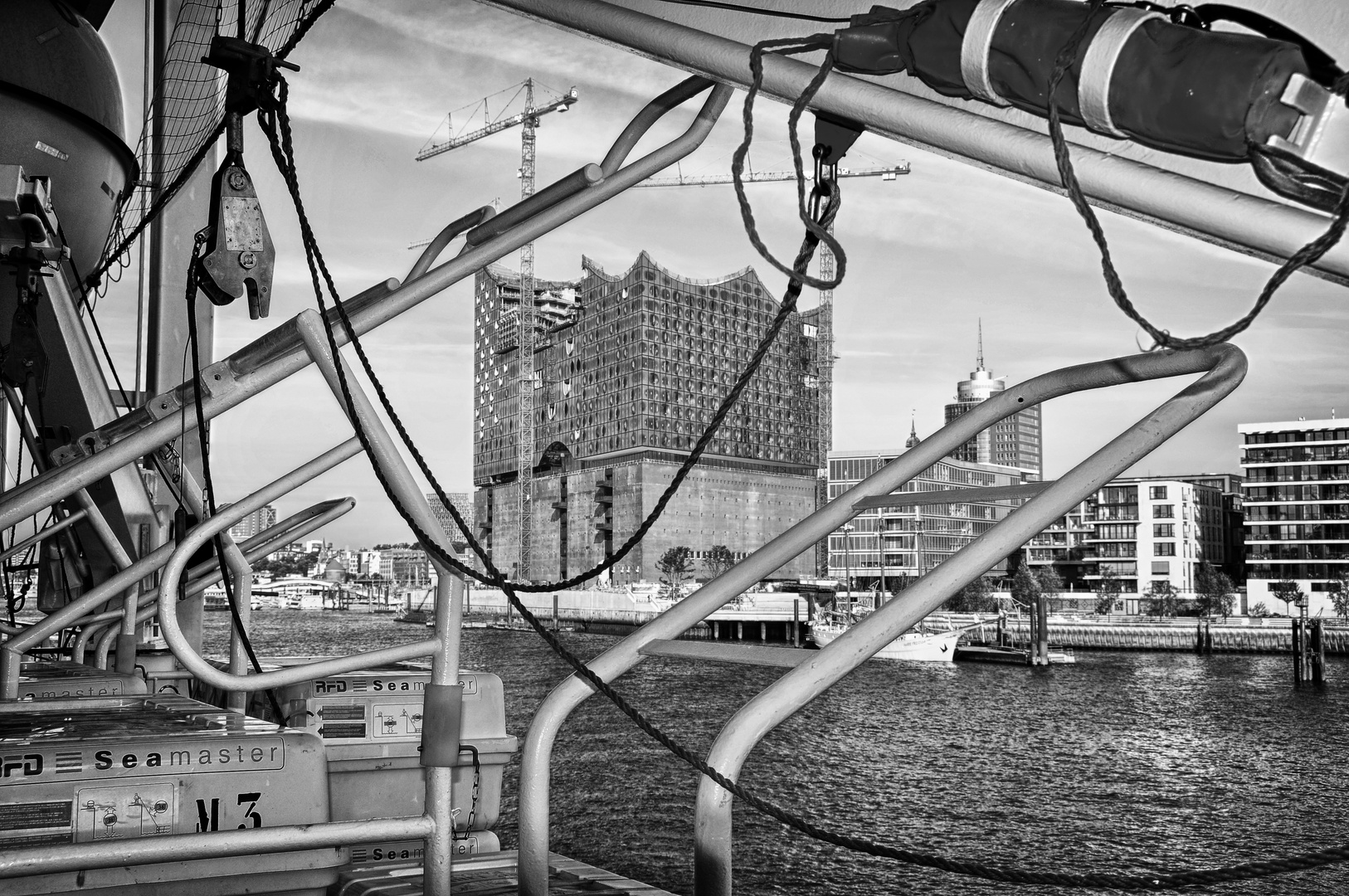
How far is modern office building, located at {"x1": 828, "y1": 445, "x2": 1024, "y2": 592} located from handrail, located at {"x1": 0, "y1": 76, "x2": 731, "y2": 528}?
11819 cm

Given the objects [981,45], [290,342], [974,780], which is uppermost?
[981,45]

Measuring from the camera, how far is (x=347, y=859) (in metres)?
3.40

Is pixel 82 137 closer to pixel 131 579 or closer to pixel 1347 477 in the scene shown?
pixel 131 579

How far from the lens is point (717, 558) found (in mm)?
131750

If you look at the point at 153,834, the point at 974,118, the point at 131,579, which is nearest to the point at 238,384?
the point at 153,834

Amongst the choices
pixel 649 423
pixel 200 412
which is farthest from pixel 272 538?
pixel 649 423

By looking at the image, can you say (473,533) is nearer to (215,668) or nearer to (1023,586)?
(215,668)

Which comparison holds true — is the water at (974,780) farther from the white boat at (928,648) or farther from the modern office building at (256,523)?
the white boat at (928,648)

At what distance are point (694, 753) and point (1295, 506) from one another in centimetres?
11646

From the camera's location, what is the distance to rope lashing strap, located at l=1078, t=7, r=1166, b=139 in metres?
1.95

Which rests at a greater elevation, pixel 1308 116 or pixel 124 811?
pixel 1308 116

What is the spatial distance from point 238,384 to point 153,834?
4.69ft

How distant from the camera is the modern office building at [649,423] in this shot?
452ft

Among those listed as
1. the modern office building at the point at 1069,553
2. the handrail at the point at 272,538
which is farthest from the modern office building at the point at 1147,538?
the handrail at the point at 272,538
